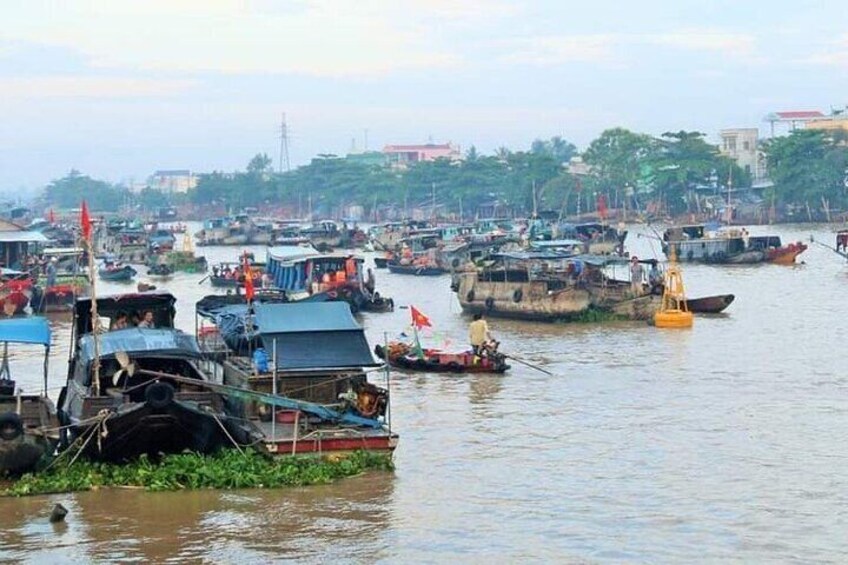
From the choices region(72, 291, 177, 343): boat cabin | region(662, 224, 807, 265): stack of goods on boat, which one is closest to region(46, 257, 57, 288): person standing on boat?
→ region(72, 291, 177, 343): boat cabin

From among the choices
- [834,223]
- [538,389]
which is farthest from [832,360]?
[834,223]

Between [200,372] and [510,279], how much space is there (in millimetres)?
14636

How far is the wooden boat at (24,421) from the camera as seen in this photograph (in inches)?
493

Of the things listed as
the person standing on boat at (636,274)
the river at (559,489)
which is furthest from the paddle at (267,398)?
the person standing on boat at (636,274)

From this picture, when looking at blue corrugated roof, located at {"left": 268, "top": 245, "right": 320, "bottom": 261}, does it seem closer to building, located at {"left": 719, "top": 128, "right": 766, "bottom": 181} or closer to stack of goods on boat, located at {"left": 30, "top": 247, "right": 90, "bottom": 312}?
stack of goods on boat, located at {"left": 30, "top": 247, "right": 90, "bottom": 312}

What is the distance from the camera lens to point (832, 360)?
21.2m

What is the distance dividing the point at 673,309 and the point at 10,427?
15781 mm

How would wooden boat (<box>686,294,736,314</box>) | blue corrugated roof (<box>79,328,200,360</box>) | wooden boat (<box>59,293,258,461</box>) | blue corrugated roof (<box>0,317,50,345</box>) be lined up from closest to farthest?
wooden boat (<box>59,293,258,461</box>) < blue corrugated roof (<box>79,328,200,360</box>) < blue corrugated roof (<box>0,317,50,345</box>) < wooden boat (<box>686,294,736,314</box>)

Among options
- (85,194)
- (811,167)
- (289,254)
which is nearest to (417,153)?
(85,194)

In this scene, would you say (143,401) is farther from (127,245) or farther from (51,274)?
(127,245)

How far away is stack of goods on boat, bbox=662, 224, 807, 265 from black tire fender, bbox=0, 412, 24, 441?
98.9 ft

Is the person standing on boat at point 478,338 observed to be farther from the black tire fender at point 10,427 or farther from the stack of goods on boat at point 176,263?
the stack of goods on boat at point 176,263

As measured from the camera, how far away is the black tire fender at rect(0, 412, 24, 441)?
12.5 metres

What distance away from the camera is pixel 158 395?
492 inches
